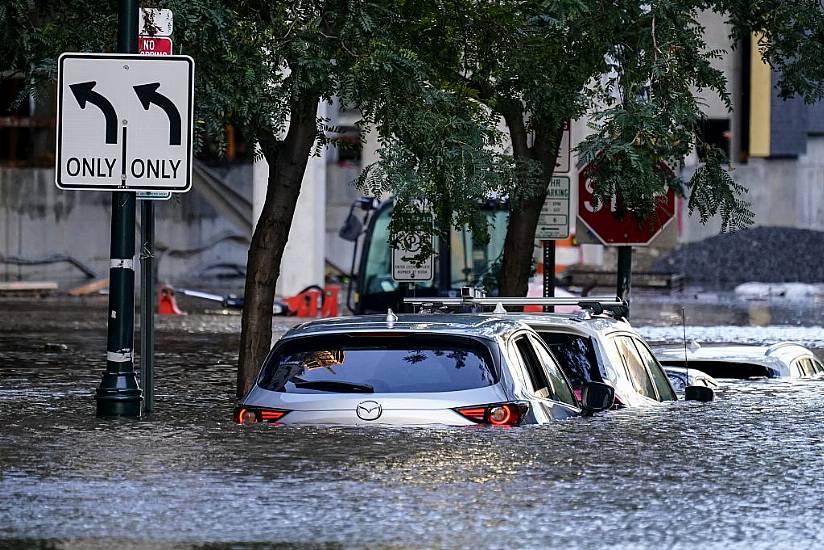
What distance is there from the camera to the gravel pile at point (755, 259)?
64.9m

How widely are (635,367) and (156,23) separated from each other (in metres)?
4.35

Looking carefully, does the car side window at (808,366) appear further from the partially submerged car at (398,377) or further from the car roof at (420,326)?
the partially submerged car at (398,377)

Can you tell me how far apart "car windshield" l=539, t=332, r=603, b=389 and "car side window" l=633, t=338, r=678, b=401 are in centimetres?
84

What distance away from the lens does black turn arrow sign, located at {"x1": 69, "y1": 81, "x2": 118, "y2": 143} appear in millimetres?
12000

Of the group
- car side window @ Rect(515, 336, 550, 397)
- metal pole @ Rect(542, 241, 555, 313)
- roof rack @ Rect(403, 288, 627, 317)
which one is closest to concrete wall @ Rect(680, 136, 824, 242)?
metal pole @ Rect(542, 241, 555, 313)

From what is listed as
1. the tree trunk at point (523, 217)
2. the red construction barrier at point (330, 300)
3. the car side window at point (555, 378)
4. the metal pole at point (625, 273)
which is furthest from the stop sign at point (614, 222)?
the red construction barrier at point (330, 300)

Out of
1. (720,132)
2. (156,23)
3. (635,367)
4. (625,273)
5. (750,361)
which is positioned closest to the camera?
(156,23)

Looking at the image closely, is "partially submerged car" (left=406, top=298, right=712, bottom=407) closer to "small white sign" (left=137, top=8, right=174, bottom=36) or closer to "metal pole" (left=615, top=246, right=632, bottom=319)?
"small white sign" (left=137, top=8, right=174, bottom=36)

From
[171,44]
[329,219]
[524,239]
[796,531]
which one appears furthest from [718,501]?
[329,219]

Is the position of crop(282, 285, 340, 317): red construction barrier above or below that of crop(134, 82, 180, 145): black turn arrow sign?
below

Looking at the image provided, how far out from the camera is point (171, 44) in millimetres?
12953

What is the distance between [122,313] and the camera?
39.7 feet

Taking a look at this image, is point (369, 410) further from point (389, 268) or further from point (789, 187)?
point (789, 187)

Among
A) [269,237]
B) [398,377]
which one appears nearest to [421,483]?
[398,377]
